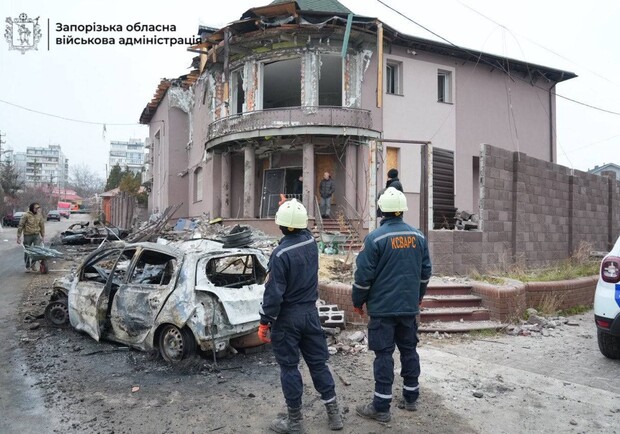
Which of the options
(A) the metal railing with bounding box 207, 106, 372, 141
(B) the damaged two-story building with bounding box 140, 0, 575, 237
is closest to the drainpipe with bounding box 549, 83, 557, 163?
(B) the damaged two-story building with bounding box 140, 0, 575, 237

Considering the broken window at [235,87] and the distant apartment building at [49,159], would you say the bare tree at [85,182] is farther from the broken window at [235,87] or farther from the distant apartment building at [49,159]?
the broken window at [235,87]

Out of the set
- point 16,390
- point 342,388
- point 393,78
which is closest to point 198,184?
point 393,78

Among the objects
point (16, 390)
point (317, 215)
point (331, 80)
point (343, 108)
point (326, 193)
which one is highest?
point (331, 80)

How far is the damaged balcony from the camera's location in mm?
15609

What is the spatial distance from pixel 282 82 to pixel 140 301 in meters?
15.5

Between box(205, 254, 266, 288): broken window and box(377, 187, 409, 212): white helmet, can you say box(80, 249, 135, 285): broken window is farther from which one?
box(377, 187, 409, 212): white helmet

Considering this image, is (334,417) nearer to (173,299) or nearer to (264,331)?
(264,331)

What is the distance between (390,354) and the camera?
391 centimetres

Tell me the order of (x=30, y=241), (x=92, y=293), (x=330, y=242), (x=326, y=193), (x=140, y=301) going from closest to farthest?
(x=140, y=301) → (x=92, y=293) → (x=330, y=242) → (x=30, y=241) → (x=326, y=193)

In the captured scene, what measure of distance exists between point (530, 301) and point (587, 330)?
911 mm

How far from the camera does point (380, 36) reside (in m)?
15.0

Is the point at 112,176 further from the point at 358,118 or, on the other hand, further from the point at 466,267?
the point at 466,267

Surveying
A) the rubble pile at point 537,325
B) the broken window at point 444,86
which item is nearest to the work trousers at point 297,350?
the rubble pile at point 537,325

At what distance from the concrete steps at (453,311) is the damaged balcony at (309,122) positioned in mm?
9064
